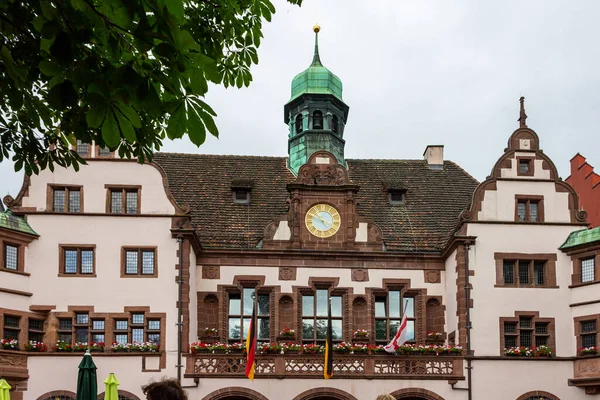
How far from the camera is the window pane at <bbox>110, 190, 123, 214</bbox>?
30.8 metres

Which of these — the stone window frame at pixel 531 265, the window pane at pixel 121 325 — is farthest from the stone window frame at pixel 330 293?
the window pane at pixel 121 325

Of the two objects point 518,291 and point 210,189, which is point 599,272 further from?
point 210,189

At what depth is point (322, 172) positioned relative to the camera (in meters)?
32.6

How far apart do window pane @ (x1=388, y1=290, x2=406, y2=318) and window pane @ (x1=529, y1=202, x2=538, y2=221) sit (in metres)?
4.83

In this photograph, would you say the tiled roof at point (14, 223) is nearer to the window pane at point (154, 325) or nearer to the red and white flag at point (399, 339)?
the window pane at point (154, 325)

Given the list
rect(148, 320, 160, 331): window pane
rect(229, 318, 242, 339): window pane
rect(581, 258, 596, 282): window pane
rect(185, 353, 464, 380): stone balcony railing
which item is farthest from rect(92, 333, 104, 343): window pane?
rect(581, 258, 596, 282): window pane

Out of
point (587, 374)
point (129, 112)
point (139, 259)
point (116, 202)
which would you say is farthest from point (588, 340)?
point (129, 112)

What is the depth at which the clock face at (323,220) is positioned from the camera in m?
32.6

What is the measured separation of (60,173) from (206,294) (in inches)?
231

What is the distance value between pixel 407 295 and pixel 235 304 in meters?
5.53

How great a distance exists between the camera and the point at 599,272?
30.8 metres

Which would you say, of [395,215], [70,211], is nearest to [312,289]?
[395,215]

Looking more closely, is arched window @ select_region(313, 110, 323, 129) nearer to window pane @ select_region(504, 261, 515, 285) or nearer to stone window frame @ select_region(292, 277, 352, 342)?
stone window frame @ select_region(292, 277, 352, 342)

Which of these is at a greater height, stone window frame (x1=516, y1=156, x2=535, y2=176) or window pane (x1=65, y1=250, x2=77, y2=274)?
stone window frame (x1=516, y1=156, x2=535, y2=176)
